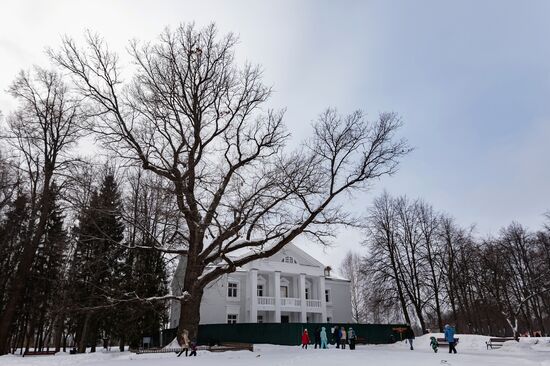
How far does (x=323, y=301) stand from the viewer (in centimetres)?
4150

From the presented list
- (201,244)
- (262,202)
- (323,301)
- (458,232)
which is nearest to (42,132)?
(201,244)

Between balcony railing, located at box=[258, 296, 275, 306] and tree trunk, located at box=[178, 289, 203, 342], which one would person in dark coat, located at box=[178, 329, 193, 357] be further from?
balcony railing, located at box=[258, 296, 275, 306]

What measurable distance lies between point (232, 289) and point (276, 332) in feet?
35.1

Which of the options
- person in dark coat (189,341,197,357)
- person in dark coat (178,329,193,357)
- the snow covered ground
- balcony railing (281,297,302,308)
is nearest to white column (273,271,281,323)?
balcony railing (281,297,302,308)

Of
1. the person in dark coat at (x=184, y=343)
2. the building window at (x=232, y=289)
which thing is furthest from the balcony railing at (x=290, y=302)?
the person in dark coat at (x=184, y=343)

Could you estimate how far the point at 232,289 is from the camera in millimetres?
40094

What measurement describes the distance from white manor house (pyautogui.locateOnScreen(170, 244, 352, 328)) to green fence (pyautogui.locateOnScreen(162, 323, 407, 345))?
474cm

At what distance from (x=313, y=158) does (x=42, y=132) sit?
16872 millimetres

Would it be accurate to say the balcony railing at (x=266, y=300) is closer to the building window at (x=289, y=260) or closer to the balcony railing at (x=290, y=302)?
the balcony railing at (x=290, y=302)

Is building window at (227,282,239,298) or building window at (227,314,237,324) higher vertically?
building window at (227,282,239,298)

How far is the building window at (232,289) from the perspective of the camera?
131 ft

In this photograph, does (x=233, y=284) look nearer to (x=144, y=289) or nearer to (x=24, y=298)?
(x=144, y=289)

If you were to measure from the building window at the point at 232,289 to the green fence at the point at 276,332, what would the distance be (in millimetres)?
5769

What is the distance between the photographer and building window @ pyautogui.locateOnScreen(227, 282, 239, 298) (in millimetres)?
39812
